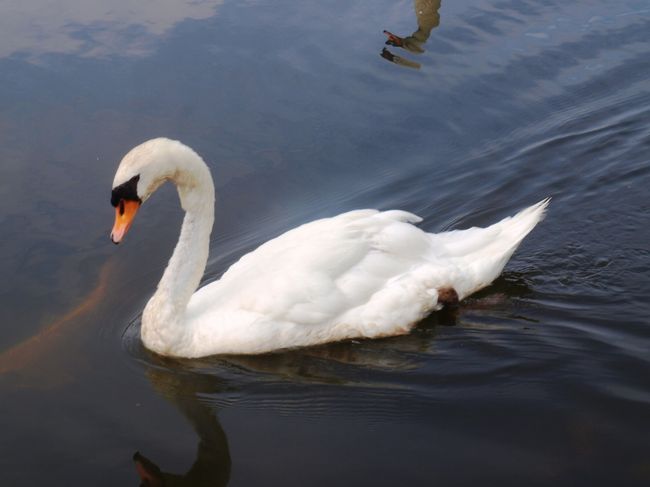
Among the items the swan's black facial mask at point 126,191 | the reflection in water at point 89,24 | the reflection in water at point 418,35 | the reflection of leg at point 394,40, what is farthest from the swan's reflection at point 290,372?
the reflection in water at point 89,24

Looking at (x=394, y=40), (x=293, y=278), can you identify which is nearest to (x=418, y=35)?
(x=394, y=40)

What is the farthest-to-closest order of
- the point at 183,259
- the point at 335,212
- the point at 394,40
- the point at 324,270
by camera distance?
1. the point at 394,40
2. the point at 335,212
3. the point at 183,259
4. the point at 324,270

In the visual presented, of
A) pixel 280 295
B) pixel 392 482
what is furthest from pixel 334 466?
pixel 280 295

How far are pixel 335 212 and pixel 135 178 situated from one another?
9.86ft

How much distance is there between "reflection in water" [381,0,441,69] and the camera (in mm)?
12430

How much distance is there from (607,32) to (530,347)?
24.9ft

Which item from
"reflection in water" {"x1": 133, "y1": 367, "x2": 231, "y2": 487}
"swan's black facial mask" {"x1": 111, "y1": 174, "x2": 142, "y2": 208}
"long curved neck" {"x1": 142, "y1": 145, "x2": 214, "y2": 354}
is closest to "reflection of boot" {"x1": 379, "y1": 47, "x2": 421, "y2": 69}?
"long curved neck" {"x1": 142, "y1": 145, "x2": 214, "y2": 354}

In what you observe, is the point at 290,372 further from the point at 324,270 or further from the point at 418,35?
the point at 418,35

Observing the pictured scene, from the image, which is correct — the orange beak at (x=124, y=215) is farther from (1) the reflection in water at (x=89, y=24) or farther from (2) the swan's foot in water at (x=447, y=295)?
(1) the reflection in water at (x=89, y=24)

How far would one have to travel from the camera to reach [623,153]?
30.9 ft

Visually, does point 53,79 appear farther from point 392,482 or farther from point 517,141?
point 392,482

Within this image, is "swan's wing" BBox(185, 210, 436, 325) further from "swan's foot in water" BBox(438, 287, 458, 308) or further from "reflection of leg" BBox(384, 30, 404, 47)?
"reflection of leg" BBox(384, 30, 404, 47)

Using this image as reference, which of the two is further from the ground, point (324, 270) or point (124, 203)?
point (124, 203)

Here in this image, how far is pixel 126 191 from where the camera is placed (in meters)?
6.44
